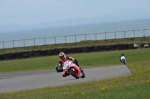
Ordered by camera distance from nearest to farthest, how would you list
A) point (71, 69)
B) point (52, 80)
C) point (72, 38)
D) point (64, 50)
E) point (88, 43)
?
point (71, 69) < point (52, 80) < point (64, 50) < point (88, 43) < point (72, 38)

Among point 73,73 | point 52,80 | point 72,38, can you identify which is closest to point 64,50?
point 72,38

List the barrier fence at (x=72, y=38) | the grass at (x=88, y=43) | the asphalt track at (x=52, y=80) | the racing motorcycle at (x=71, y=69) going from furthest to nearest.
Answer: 1. the barrier fence at (x=72, y=38)
2. the grass at (x=88, y=43)
3. the racing motorcycle at (x=71, y=69)
4. the asphalt track at (x=52, y=80)

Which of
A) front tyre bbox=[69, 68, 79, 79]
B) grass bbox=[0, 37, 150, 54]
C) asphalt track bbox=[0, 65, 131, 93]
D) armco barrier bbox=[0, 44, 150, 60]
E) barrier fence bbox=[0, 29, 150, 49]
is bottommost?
asphalt track bbox=[0, 65, 131, 93]

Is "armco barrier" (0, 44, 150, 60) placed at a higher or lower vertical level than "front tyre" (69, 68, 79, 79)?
higher

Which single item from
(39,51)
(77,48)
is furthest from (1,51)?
(77,48)

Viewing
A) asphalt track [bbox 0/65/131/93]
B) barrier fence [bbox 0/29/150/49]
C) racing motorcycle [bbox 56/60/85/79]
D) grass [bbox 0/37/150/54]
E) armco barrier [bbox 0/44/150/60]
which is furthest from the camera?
barrier fence [bbox 0/29/150/49]

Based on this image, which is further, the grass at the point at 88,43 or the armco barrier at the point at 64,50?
the grass at the point at 88,43

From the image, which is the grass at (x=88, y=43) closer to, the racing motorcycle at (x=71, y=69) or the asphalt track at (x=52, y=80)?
the asphalt track at (x=52, y=80)

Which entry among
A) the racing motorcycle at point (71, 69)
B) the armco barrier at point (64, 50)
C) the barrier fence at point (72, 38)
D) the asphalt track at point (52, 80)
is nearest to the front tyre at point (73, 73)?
the racing motorcycle at point (71, 69)

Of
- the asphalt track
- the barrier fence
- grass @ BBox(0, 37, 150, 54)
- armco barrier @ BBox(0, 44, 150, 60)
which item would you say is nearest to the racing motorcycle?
the asphalt track

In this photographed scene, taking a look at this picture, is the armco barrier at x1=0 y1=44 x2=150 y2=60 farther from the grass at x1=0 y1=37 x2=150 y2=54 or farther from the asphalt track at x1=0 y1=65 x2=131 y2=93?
the asphalt track at x1=0 y1=65 x2=131 y2=93

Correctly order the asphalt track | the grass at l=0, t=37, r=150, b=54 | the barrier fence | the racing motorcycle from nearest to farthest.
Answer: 1. the asphalt track
2. the racing motorcycle
3. the grass at l=0, t=37, r=150, b=54
4. the barrier fence

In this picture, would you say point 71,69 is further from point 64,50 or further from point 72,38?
point 72,38

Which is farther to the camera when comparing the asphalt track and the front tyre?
the front tyre
